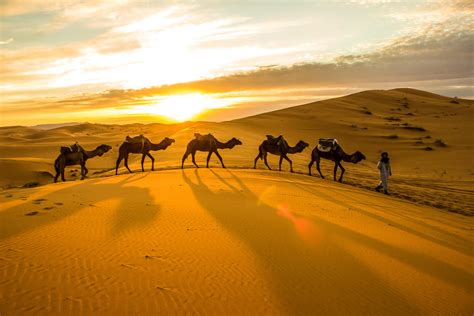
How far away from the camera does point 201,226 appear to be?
804 cm

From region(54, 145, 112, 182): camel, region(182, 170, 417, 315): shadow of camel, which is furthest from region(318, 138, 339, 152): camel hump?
region(54, 145, 112, 182): camel

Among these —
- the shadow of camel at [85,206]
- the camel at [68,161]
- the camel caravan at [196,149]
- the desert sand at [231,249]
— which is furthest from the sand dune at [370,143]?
the shadow of camel at [85,206]

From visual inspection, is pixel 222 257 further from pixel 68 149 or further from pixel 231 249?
pixel 68 149

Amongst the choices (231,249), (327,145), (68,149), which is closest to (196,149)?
(68,149)

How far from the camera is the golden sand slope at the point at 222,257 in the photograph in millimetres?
4945

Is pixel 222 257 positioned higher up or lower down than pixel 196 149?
lower down

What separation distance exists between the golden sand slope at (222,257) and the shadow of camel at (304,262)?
0.02m

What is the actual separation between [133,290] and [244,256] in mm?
2092

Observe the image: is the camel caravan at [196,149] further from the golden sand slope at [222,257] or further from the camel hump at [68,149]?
the golden sand slope at [222,257]

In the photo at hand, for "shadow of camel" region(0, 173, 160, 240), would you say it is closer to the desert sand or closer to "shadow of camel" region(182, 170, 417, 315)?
the desert sand

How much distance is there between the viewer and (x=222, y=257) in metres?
6.38

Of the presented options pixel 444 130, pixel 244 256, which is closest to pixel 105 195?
pixel 244 256

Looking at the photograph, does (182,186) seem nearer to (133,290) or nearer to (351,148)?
(133,290)

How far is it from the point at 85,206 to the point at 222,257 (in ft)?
15.1
